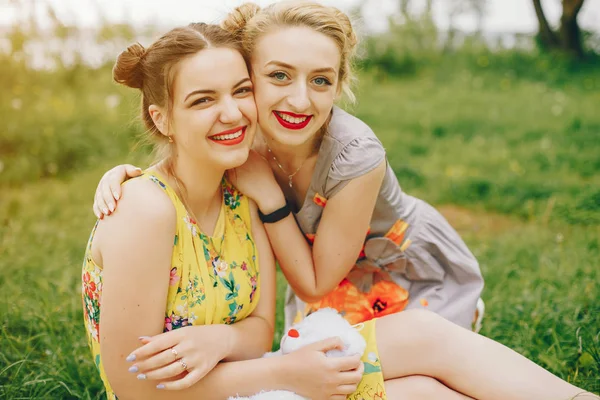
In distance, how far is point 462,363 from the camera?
197 centimetres

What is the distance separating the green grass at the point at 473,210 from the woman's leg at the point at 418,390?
0.72 metres

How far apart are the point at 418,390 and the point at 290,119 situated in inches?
39.2

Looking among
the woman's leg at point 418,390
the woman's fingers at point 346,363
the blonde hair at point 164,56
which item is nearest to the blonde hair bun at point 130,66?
the blonde hair at point 164,56

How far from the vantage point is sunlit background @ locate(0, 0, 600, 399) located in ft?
8.86

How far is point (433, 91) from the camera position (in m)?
7.79

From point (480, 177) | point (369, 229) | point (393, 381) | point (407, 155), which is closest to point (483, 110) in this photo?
point (407, 155)

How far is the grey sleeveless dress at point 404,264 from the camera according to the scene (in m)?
2.39

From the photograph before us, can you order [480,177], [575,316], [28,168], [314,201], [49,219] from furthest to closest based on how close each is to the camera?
[28,168] → [480,177] → [49,219] → [575,316] → [314,201]

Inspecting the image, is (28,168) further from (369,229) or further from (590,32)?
(590,32)

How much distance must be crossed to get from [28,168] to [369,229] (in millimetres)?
3885

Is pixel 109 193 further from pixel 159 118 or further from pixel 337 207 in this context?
pixel 337 207

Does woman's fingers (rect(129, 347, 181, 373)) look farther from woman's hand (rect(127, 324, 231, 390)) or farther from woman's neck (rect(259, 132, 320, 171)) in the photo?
woman's neck (rect(259, 132, 320, 171))

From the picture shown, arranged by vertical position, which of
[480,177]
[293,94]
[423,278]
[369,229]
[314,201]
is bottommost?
[480,177]

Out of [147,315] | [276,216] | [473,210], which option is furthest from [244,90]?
[473,210]
